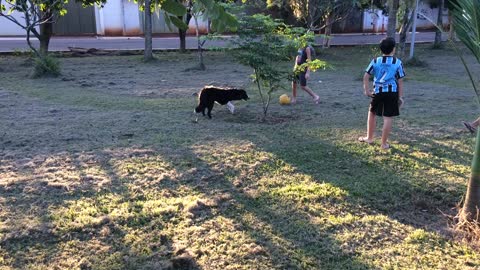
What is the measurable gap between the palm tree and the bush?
1094 centimetres

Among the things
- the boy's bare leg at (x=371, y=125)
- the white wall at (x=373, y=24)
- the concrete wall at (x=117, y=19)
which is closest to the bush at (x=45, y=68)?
the boy's bare leg at (x=371, y=125)

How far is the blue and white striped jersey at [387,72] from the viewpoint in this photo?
5500 mm

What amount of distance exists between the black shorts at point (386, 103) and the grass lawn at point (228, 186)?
1.51 feet

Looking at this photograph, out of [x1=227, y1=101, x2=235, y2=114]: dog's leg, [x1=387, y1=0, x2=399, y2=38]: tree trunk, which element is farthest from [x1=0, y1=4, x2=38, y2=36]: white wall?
[x1=227, y1=101, x2=235, y2=114]: dog's leg

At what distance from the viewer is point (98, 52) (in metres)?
18.6

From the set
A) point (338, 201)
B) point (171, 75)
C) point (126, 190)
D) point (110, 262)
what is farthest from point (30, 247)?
point (171, 75)

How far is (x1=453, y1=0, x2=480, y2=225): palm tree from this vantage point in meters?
3.26

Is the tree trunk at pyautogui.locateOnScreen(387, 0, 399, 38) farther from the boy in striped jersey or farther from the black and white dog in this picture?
the boy in striped jersey

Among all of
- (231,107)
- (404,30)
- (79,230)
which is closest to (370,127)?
(231,107)

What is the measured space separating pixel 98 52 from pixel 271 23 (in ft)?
43.9

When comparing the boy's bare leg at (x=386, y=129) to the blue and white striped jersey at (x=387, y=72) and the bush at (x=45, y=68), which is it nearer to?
the blue and white striped jersey at (x=387, y=72)

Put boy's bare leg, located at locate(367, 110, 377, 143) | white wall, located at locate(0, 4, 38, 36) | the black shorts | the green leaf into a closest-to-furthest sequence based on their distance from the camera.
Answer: the green leaf
the black shorts
boy's bare leg, located at locate(367, 110, 377, 143)
white wall, located at locate(0, 4, 38, 36)

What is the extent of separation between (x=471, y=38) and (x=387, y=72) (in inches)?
83.4

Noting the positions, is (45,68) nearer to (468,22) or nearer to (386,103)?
(386,103)
